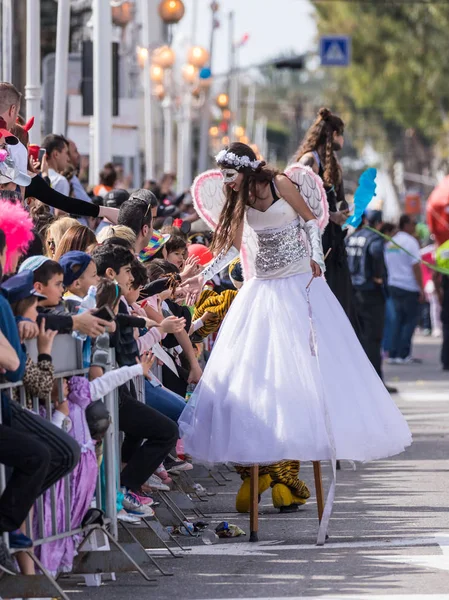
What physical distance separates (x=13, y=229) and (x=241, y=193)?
7.12 ft

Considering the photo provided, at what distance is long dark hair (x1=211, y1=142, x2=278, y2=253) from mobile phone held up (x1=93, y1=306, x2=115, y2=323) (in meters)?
1.85

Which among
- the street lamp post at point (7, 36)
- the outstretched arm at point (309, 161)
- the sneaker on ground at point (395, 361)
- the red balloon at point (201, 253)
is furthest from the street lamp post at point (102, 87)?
the sneaker on ground at point (395, 361)

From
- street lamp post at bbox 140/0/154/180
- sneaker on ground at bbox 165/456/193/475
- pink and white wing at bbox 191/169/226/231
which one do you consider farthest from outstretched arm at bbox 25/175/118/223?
street lamp post at bbox 140/0/154/180

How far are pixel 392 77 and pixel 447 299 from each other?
38693 millimetres

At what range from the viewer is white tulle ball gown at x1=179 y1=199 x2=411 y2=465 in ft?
27.8

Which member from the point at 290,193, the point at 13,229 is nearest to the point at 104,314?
the point at 13,229

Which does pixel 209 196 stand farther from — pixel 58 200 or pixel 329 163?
pixel 329 163

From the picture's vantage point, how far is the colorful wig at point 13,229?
7066 mm

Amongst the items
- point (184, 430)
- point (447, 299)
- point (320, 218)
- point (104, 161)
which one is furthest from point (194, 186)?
point (447, 299)

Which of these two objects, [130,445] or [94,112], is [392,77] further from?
[130,445]

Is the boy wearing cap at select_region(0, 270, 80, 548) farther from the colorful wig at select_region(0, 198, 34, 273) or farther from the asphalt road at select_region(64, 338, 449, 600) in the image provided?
the asphalt road at select_region(64, 338, 449, 600)

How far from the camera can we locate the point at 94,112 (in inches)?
722

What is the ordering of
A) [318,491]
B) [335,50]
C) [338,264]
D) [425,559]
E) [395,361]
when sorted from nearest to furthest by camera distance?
[425,559], [318,491], [338,264], [395,361], [335,50]

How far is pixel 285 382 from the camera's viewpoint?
8.58 metres
